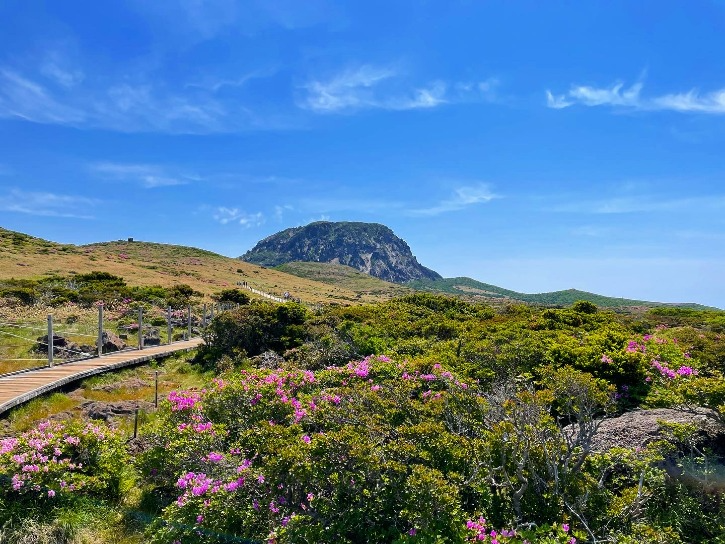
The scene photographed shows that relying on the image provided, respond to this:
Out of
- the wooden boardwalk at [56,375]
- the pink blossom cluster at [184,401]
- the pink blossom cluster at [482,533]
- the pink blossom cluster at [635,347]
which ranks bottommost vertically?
the wooden boardwalk at [56,375]

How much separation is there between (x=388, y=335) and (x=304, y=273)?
16620 cm

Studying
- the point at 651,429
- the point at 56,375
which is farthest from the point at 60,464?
the point at 56,375

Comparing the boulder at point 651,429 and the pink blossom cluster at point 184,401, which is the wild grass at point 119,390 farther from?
the boulder at point 651,429

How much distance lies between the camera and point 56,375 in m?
12.7

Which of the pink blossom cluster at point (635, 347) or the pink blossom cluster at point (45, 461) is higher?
the pink blossom cluster at point (635, 347)

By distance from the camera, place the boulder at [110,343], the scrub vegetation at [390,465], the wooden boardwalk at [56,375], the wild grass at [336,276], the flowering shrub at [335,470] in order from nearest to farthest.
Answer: the flowering shrub at [335,470], the scrub vegetation at [390,465], the wooden boardwalk at [56,375], the boulder at [110,343], the wild grass at [336,276]

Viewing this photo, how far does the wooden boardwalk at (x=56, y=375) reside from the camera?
10500 mm

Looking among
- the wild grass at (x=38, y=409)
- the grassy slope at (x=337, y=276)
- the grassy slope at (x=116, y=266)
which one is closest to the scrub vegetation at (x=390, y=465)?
the wild grass at (x=38, y=409)

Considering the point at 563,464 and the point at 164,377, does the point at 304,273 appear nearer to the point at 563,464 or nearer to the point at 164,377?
the point at 164,377

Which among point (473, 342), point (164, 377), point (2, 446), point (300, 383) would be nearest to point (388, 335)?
point (473, 342)

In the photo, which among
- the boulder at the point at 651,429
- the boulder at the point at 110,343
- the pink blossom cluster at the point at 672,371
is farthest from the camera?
the boulder at the point at 110,343

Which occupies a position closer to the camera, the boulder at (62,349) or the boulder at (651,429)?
the boulder at (651,429)

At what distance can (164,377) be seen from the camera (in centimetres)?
1480

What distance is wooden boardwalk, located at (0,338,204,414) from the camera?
10500 millimetres
